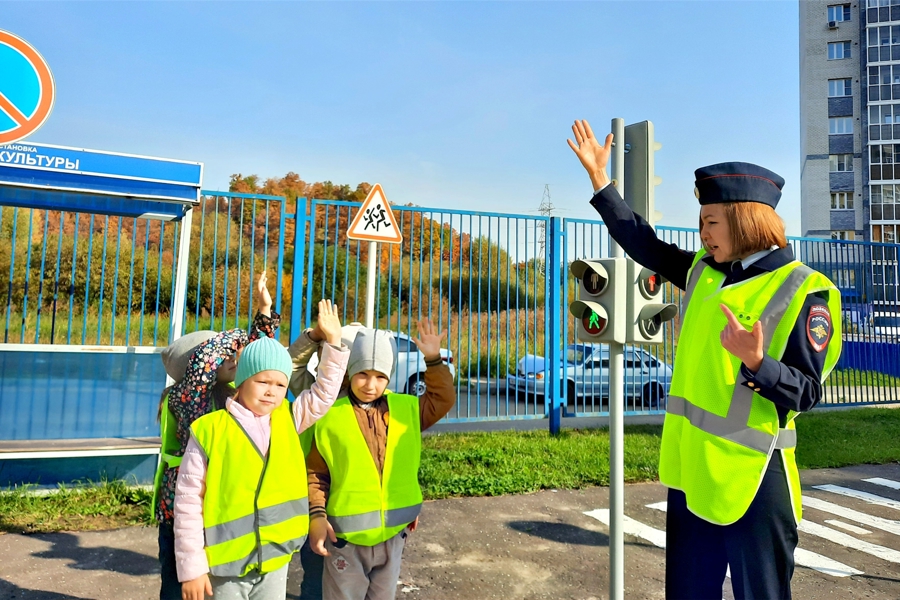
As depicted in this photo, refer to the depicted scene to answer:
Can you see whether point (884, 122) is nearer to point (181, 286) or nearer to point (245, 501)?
point (181, 286)

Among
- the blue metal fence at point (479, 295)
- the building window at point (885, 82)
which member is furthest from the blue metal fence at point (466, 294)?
the building window at point (885, 82)

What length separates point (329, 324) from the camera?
291cm

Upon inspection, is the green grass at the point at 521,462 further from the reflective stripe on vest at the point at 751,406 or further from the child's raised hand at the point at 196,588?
the reflective stripe on vest at the point at 751,406

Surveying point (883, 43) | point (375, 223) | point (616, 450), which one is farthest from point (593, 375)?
point (883, 43)

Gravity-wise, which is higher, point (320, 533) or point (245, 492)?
point (245, 492)

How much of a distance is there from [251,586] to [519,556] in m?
2.54

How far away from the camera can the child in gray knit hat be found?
2.71 meters

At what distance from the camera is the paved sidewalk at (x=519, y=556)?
13.4 ft

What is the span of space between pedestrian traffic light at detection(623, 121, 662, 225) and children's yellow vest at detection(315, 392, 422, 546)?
1.70 m

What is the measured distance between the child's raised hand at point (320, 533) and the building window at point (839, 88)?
51442 mm

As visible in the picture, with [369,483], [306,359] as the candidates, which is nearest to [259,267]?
[306,359]

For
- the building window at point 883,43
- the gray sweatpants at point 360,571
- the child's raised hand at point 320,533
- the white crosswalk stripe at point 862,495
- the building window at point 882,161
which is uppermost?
the building window at point 883,43

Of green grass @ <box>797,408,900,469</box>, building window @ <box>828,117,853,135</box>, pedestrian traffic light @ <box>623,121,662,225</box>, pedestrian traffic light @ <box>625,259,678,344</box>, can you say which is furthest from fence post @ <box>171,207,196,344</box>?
building window @ <box>828,117,853,135</box>

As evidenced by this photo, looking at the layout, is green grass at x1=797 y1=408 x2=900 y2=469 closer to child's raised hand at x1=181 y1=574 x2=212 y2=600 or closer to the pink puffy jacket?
the pink puffy jacket
